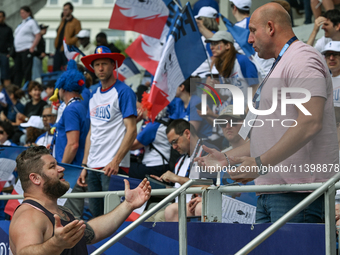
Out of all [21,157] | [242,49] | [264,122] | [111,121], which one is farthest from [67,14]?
[264,122]

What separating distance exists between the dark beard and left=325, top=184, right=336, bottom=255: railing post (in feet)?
5.75

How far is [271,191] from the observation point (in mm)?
3107

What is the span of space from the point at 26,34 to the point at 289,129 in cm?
1223

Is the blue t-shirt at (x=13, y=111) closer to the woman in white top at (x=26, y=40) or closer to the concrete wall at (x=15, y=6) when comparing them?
the woman in white top at (x=26, y=40)

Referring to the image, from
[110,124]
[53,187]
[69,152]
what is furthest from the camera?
[69,152]

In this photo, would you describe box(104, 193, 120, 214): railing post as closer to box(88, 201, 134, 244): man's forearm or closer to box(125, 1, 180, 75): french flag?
box(88, 201, 134, 244): man's forearm

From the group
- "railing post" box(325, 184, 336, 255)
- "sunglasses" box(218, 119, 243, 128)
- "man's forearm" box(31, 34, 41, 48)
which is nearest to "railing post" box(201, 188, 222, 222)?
"sunglasses" box(218, 119, 243, 128)

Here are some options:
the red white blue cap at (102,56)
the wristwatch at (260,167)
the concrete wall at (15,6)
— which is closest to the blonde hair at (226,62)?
the red white blue cap at (102,56)

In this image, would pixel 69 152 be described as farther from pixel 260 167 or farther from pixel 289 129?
pixel 289 129

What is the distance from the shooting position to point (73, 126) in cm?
622

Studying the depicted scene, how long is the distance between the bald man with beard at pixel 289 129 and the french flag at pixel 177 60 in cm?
312

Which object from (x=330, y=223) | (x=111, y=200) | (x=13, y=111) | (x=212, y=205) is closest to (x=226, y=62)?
(x=111, y=200)

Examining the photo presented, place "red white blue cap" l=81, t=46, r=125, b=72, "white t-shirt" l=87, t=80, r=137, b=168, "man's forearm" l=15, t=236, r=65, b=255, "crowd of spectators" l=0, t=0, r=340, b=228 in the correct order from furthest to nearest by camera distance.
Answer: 1. "red white blue cap" l=81, t=46, r=125, b=72
2. "white t-shirt" l=87, t=80, r=137, b=168
3. "crowd of spectators" l=0, t=0, r=340, b=228
4. "man's forearm" l=15, t=236, r=65, b=255

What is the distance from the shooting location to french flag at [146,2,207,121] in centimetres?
626
